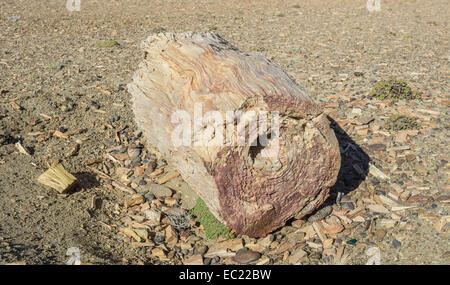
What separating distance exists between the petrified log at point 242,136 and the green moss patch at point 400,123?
233 cm

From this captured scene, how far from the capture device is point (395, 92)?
7520mm

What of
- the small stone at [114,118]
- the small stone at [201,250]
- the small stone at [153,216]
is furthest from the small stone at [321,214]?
the small stone at [114,118]

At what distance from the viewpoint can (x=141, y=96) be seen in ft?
17.5

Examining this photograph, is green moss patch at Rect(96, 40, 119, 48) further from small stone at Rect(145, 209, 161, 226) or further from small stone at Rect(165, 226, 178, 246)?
small stone at Rect(165, 226, 178, 246)

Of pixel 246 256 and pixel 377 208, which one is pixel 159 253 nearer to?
pixel 246 256

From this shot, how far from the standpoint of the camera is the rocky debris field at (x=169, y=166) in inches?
184

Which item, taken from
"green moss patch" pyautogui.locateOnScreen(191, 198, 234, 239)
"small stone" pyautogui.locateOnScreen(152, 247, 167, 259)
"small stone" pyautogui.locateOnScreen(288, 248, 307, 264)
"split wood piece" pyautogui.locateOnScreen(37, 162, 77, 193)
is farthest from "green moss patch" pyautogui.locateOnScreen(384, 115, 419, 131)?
"split wood piece" pyautogui.locateOnScreen(37, 162, 77, 193)

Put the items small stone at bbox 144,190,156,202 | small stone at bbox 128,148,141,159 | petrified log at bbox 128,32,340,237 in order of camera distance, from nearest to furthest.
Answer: petrified log at bbox 128,32,340,237, small stone at bbox 144,190,156,202, small stone at bbox 128,148,141,159

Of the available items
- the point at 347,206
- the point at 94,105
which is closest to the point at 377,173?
the point at 347,206

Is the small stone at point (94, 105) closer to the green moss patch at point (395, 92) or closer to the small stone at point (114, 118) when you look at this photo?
the small stone at point (114, 118)

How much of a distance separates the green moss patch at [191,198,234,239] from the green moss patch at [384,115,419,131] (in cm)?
324

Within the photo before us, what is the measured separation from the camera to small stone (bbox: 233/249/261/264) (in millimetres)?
4570
